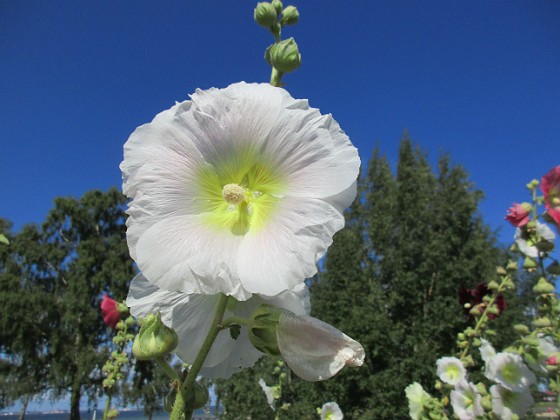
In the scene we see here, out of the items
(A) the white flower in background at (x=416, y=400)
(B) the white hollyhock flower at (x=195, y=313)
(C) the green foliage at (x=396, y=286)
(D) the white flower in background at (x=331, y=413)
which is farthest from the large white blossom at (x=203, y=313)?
(C) the green foliage at (x=396, y=286)

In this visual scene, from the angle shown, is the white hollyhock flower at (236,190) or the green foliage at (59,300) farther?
the green foliage at (59,300)

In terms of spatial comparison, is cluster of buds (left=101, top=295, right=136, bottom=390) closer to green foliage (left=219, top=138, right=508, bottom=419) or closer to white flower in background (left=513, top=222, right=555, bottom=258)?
white flower in background (left=513, top=222, right=555, bottom=258)

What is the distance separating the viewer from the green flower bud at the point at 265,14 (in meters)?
1.00

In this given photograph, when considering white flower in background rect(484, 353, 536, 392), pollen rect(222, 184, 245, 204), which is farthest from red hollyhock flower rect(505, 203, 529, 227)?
pollen rect(222, 184, 245, 204)

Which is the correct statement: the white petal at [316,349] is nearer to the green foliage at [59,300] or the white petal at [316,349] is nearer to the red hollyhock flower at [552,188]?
the red hollyhock flower at [552,188]

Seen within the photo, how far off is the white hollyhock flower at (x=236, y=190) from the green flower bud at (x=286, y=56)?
5.2 inches

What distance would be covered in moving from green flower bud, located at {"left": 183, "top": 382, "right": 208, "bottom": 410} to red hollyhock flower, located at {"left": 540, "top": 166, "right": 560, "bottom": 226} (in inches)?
72.7

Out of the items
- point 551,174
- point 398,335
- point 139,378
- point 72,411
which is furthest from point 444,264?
point 72,411

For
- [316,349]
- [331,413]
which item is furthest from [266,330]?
[331,413]

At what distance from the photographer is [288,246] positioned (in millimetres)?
649

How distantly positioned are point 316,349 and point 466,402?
2.32m

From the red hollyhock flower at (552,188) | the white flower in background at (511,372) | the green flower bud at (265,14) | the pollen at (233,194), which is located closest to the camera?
the pollen at (233,194)

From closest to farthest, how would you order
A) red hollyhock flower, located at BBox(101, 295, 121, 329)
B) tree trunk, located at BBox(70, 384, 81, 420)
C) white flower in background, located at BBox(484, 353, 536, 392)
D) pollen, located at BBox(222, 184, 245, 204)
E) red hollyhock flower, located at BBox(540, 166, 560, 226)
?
pollen, located at BBox(222, 184, 245, 204)
red hollyhock flower, located at BBox(540, 166, 560, 226)
white flower in background, located at BBox(484, 353, 536, 392)
red hollyhock flower, located at BBox(101, 295, 121, 329)
tree trunk, located at BBox(70, 384, 81, 420)

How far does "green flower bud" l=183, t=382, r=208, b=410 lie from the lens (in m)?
0.65
